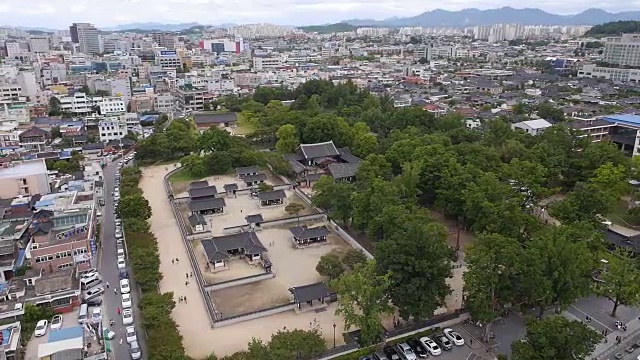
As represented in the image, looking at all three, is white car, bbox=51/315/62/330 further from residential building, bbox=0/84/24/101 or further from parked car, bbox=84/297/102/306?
residential building, bbox=0/84/24/101

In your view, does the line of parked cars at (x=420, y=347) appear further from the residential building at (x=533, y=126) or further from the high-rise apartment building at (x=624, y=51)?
the high-rise apartment building at (x=624, y=51)

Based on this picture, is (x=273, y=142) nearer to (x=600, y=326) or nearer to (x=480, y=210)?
(x=480, y=210)

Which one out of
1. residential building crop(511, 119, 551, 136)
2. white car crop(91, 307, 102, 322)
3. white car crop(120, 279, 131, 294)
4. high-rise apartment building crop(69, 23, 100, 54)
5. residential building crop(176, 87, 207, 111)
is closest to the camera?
white car crop(91, 307, 102, 322)

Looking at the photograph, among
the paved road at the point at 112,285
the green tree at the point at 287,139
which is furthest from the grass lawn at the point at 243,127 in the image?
the paved road at the point at 112,285

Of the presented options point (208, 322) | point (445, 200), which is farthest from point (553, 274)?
point (208, 322)

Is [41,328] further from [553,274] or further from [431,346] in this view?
[553,274]

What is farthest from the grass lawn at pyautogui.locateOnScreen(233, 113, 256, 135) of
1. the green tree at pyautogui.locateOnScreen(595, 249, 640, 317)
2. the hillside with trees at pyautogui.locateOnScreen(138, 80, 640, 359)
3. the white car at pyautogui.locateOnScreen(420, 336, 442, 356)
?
the green tree at pyautogui.locateOnScreen(595, 249, 640, 317)
